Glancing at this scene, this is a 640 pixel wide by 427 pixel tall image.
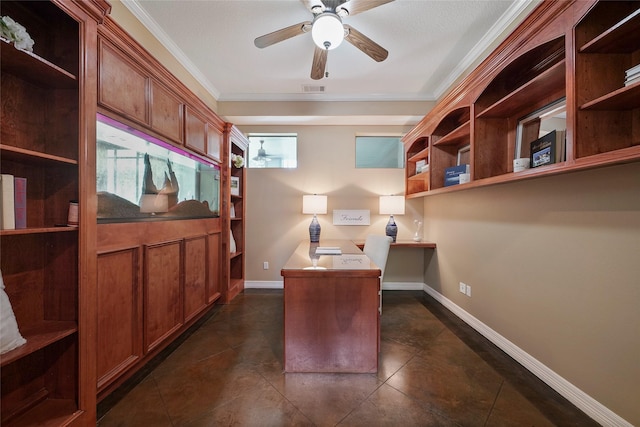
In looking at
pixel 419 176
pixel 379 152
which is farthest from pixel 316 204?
pixel 419 176

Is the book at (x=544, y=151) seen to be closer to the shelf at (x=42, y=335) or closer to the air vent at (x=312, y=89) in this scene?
the air vent at (x=312, y=89)

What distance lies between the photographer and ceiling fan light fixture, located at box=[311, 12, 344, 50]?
170 centimetres

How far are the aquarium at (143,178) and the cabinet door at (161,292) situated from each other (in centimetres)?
29

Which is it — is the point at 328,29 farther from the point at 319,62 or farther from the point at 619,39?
the point at 619,39

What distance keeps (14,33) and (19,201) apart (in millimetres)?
717

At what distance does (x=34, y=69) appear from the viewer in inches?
46.9

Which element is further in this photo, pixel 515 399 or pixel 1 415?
pixel 515 399

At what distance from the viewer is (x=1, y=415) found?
1.19 m

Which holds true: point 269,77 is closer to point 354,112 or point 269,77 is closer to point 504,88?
point 354,112

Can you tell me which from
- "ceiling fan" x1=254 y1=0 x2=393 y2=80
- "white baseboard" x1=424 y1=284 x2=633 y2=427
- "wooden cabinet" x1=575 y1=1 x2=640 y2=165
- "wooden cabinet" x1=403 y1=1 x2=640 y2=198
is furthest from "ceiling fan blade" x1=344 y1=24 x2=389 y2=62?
"white baseboard" x1=424 y1=284 x2=633 y2=427

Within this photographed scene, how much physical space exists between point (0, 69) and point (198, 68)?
81.6 inches

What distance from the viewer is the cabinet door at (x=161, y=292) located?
1.92 metres

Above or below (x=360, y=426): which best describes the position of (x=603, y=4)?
above

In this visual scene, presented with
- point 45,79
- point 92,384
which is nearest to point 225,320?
point 92,384
